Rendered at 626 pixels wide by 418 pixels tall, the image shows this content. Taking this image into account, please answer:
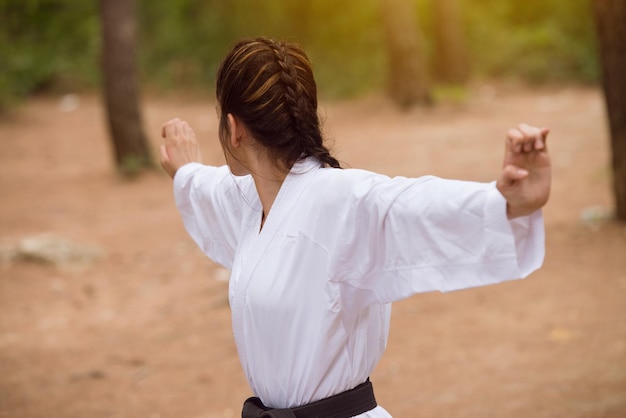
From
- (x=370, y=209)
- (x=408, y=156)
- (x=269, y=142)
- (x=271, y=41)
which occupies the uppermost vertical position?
(x=271, y=41)

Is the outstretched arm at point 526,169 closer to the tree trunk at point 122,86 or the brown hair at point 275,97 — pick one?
the brown hair at point 275,97

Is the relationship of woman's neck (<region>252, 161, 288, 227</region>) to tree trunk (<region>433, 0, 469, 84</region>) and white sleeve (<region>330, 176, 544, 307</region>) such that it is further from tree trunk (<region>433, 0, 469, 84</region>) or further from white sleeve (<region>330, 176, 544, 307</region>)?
tree trunk (<region>433, 0, 469, 84</region>)

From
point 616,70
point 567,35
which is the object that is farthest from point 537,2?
point 616,70

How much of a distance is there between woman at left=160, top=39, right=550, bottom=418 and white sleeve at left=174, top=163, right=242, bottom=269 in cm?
20

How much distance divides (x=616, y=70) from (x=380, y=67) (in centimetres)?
1604

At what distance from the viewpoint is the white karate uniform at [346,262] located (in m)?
1.88

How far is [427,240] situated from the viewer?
1974 mm

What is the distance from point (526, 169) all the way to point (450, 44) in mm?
18755

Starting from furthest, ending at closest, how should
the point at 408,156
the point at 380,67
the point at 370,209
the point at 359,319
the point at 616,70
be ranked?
1. the point at 380,67
2. the point at 408,156
3. the point at 616,70
4. the point at 359,319
5. the point at 370,209

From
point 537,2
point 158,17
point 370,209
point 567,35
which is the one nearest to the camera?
point 370,209

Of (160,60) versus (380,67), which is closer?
(380,67)

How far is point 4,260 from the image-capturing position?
8422mm

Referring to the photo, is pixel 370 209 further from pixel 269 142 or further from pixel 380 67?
pixel 380 67

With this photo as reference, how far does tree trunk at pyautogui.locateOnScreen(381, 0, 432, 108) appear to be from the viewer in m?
16.7
